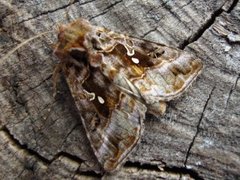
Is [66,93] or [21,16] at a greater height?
[21,16]

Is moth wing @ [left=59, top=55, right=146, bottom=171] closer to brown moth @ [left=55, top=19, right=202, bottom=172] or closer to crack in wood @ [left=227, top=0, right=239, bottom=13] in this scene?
brown moth @ [left=55, top=19, right=202, bottom=172]

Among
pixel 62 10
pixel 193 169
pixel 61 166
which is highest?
pixel 62 10

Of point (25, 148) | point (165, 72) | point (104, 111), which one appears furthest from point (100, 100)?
point (25, 148)

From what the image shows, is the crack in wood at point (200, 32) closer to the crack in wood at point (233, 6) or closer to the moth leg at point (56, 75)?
the crack in wood at point (233, 6)

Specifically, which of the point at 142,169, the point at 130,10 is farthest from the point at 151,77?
the point at 142,169

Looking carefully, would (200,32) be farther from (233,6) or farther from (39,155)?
(39,155)

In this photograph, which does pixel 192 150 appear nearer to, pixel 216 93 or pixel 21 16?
pixel 216 93
